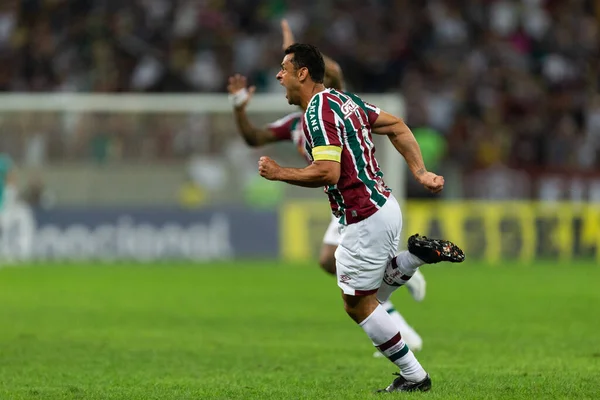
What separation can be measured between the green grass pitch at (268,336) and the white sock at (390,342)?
0.74 ft

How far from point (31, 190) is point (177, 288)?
6667 mm

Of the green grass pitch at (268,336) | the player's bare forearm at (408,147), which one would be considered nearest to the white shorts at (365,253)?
the player's bare forearm at (408,147)

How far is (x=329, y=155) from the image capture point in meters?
7.00

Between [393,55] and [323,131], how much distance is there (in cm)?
1932

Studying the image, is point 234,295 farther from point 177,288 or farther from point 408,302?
point 408,302

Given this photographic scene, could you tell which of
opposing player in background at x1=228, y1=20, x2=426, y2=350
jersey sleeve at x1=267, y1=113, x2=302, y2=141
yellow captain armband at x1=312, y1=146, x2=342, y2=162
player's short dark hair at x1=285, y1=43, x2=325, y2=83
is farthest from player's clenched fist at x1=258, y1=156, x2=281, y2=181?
jersey sleeve at x1=267, y1=113, x2=302, y2=141

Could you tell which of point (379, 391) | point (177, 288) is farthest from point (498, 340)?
point (177, 288)

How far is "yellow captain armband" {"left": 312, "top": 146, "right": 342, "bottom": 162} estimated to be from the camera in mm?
6992

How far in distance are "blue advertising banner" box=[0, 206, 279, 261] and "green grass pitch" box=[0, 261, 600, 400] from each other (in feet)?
7.32

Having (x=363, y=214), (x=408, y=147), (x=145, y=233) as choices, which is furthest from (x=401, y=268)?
(x=145, y=233)

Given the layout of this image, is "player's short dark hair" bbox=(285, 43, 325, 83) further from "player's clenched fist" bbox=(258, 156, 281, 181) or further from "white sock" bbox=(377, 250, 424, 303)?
"white sock" bbox=(377, 250, 424, 303)

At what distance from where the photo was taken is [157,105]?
23297 mm

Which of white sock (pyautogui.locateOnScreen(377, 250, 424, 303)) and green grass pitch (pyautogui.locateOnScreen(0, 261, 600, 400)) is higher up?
white sock (pyautogui.locateOnScreen(377, 250, 424, 303))

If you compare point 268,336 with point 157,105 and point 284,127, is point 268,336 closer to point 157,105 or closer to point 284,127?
point 284,127
